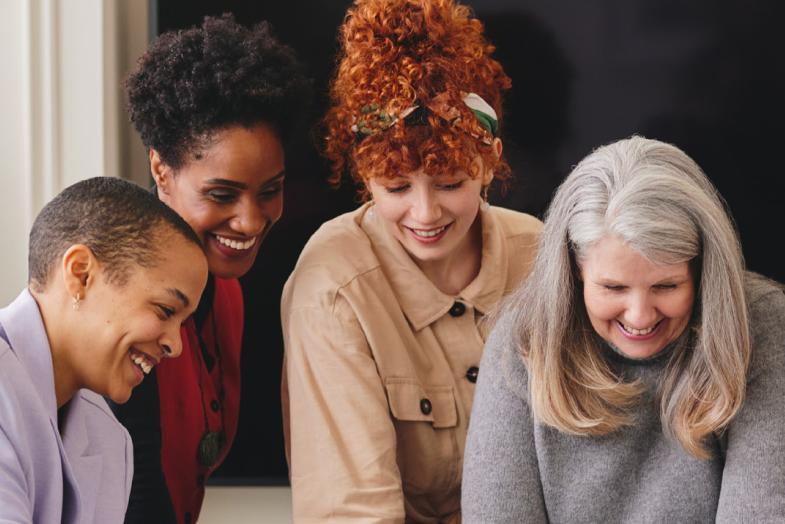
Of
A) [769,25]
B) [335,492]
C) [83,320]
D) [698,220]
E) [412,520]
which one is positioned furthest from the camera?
[769,25]

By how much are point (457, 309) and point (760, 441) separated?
624 mm

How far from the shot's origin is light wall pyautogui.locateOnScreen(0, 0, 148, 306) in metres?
2.40

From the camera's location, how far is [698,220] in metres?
1.69

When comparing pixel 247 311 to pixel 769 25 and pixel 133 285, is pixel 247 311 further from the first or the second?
pixel 769 25

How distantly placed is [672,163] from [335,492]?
764 mm

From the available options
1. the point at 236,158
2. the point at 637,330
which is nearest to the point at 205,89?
the point at 236,158

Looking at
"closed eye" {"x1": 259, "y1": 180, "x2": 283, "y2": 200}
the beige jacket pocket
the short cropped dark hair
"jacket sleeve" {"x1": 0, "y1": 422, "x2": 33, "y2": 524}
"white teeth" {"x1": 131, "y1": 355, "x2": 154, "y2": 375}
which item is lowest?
the beige jacket pocket

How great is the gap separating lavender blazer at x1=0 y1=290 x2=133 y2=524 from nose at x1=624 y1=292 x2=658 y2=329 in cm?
76

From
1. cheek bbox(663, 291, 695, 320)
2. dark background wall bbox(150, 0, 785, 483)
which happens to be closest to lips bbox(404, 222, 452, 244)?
cheek bbox(663, 291, 695, 320)

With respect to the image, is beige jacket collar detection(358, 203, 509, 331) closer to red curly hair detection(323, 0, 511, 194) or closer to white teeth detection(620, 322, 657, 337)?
red curly hair detection(323, 0, 511, 194)

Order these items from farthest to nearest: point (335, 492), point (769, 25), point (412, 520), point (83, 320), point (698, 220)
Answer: point (769, 25) < point (412, 520) < point (335, 492) < point (698, 220) < point (83, 320)

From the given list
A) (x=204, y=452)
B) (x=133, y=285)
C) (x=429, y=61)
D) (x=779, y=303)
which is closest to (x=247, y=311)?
(x=204, y=452)

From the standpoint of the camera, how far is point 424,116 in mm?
1977

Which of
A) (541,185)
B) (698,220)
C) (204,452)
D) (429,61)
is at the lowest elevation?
(204,452)
